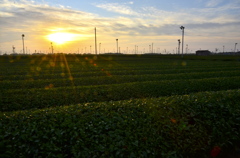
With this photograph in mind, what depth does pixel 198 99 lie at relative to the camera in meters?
11.1

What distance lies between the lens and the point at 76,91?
53.7 ft

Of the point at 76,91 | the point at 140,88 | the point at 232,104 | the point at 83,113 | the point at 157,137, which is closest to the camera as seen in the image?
the point at 157,137

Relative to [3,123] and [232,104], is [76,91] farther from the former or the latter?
[232,104]

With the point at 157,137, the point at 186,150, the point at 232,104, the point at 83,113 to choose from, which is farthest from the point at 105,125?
the point at 232,104

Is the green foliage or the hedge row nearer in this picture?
the green foliage

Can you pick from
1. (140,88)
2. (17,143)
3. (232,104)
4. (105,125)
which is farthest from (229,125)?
(17,143)

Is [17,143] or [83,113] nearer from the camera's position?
[17,143]

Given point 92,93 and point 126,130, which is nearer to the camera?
point 126,130

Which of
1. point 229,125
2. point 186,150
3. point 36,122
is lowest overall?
point 186,150

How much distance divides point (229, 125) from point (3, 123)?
1107cm

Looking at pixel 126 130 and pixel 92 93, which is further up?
pixel 92 93

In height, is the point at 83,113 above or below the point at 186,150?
above

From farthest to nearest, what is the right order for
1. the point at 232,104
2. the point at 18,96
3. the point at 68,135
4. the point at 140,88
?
the point at 140,88
the point at 18,96
the point at 232,104
the point at 68,135

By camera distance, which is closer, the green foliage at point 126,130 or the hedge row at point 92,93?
the green foliage at point 126,130
